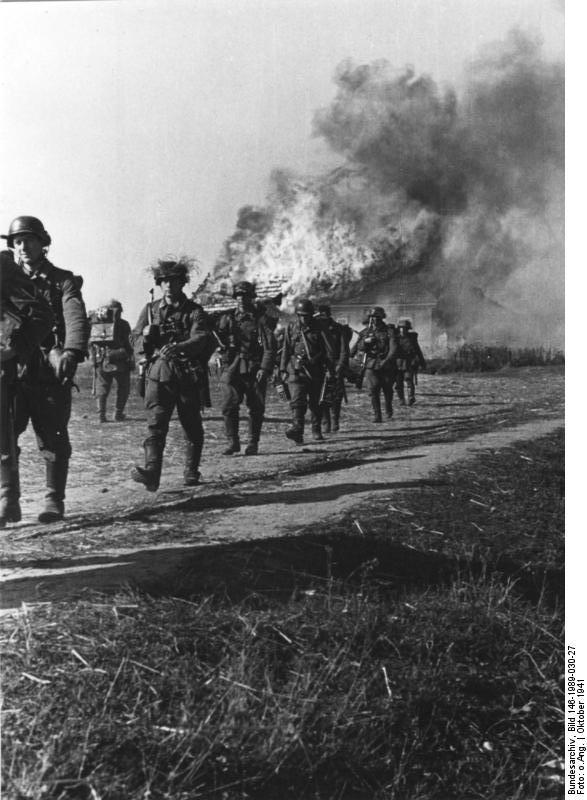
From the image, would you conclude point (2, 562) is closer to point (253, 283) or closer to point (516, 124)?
point (253, 283)

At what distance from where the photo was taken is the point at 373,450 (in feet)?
19.9

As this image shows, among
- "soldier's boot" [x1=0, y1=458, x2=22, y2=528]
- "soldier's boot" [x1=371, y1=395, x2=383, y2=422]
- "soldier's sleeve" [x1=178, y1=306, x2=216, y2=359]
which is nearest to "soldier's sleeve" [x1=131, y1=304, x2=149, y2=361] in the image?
"soldier's sleeve" [x1=178, y1=306, x2=216, y2=359]

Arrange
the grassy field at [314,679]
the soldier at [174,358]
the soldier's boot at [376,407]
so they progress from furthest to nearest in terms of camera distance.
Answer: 1. the soldier's boot at [376,407]
2. the soldier at [174,358]
3. the grassy field at [314,679]

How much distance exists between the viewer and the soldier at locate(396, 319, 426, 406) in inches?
233

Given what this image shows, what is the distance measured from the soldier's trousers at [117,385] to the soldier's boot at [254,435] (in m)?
0.85

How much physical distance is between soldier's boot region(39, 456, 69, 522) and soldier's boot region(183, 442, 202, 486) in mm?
707

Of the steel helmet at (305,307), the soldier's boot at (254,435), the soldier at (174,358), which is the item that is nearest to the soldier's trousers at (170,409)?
the soldier at (174,358)

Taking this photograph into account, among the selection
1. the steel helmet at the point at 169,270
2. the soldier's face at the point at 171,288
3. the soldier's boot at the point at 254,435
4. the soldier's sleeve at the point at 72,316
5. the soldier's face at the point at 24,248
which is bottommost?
the soldier's boot at the point at 254,435

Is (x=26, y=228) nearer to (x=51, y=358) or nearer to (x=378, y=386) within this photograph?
(x=51, y=358)

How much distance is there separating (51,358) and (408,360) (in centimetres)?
238

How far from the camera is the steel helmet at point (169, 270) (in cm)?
541

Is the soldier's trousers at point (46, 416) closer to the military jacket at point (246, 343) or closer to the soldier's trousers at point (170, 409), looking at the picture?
the soldier's trousers at point (170, 409)

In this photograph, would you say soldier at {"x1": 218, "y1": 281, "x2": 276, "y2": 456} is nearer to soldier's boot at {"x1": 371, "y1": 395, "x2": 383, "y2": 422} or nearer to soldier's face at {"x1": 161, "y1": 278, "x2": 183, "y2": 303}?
soldier's face at {"x1": 161, "y1": 278, "x2": 183, "y2": 303}

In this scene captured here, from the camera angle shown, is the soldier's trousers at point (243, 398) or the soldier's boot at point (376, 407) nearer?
the soldier's trousers at point (243, 398)
